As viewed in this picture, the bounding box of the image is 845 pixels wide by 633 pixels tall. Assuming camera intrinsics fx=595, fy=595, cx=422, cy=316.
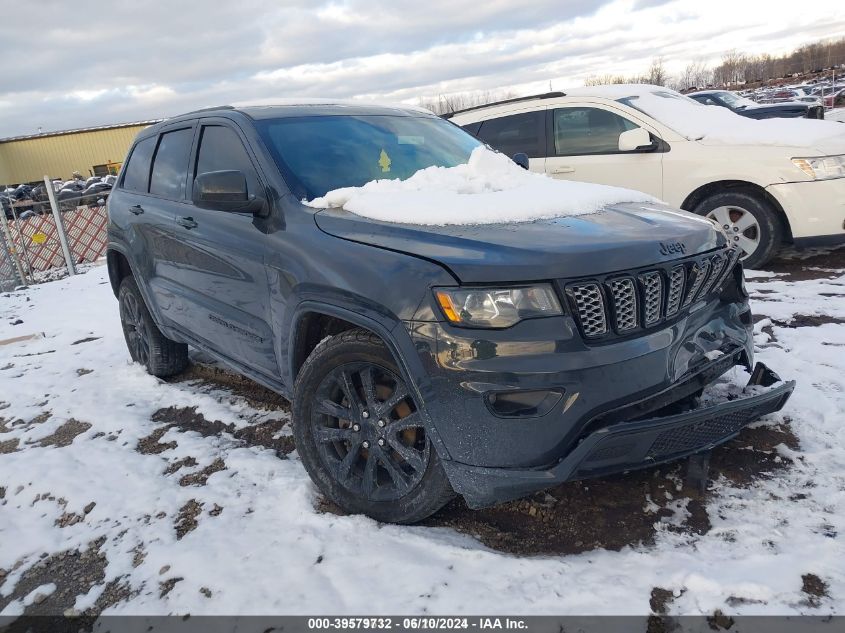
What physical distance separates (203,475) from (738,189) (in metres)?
5.23

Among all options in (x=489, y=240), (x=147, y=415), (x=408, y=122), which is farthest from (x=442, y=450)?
(x=147, y=415)

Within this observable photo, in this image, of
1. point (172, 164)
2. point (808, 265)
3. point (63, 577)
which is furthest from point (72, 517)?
point (808, 265)

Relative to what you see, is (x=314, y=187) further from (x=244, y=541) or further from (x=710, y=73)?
(x=710, y=73)

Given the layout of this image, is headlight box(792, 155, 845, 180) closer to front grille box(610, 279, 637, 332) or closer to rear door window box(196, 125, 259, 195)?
front grille box(610, 279, 637, 332)

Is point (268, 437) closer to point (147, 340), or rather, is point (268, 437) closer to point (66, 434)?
point (66, 434)

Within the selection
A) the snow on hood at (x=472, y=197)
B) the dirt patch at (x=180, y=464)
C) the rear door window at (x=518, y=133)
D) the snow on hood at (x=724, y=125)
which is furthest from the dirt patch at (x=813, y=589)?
the rear door window at (x=518, y=133)

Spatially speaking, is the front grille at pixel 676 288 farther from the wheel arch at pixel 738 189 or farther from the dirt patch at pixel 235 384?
the wheel arch at pixel 738 189

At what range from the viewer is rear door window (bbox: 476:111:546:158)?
667 cm

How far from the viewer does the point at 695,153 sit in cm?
575

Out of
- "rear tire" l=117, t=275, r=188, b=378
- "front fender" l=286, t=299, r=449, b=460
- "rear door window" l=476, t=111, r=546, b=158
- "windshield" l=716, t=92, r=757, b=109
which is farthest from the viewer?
"windshield" l=716, t=92, r=757, b=109

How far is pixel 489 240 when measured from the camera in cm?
213

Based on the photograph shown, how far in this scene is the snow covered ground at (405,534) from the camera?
2.04 metres

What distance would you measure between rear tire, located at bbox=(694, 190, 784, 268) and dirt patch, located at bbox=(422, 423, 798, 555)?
334 cm

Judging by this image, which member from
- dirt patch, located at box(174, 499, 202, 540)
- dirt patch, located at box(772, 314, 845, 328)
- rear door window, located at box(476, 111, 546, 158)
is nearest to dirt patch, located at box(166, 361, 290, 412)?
dirt patch, located at box(174, 499, 202, 540)
